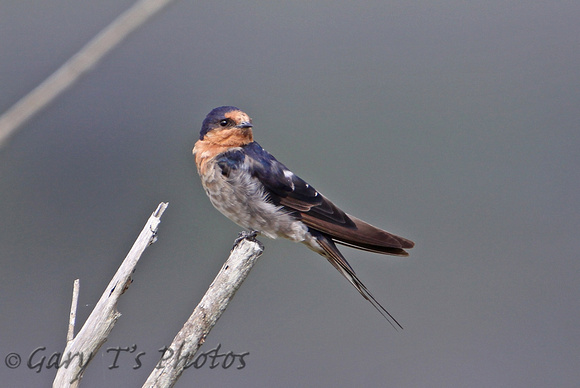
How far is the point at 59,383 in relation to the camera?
137 cm

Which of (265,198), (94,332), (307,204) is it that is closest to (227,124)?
(265,198)

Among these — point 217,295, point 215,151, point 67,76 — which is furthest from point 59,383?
point 215,151

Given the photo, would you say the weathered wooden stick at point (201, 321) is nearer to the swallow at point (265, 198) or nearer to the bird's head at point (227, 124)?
the swallow at point (265, 198)

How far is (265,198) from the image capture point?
2.41 meters

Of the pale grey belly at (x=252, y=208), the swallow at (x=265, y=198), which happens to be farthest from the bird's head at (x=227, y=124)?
the pale grey belly at (x=252, y=208)

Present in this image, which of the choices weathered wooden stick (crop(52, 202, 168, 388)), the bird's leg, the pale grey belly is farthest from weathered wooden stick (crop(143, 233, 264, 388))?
the pale grey belly

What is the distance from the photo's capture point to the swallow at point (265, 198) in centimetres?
237

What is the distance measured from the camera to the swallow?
2373mm

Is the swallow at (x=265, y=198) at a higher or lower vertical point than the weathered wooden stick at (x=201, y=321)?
higher

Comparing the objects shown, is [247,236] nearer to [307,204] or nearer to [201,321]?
[307,204]

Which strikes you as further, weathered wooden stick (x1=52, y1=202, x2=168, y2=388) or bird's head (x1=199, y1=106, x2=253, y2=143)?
bird's head (x1=199, y1=106, x2=253, y2=143)

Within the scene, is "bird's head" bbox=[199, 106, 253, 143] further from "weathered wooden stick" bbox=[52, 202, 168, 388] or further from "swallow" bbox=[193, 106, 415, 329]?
"weathered wooden stick" bbox=[52, 202, 168, 388]

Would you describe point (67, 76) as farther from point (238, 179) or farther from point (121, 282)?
point (238, 179)

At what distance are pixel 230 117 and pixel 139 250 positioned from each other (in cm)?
98
